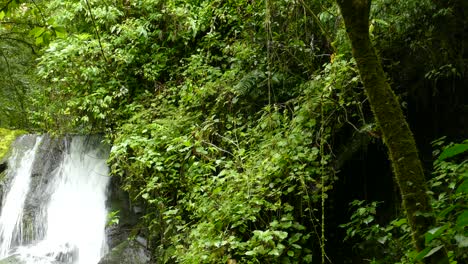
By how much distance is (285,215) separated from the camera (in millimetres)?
3406

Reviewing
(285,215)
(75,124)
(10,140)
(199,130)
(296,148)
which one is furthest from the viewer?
(10,140)

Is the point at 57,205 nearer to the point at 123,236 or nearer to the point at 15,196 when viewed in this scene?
the point at 15,196

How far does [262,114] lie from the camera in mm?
4625

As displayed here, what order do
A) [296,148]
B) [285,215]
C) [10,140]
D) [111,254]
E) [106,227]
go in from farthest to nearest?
[10,140], [106,227], [111,254], [296,148], [285,215]

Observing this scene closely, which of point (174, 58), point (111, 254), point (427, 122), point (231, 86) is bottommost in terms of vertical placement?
point (111, 254)

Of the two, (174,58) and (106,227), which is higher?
(174,58)

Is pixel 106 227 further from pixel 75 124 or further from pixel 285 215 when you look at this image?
pixel 285 215

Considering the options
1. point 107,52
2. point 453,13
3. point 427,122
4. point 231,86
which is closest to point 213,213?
point 231,86

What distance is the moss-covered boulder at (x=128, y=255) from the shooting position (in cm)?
520

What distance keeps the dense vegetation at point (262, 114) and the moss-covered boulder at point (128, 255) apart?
19cm

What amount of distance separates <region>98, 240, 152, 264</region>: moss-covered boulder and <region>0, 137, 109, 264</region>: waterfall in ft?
2.39

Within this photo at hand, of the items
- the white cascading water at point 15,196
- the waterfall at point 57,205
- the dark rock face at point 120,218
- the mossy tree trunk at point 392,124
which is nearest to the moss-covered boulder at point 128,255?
the dark rock face at point 120,218

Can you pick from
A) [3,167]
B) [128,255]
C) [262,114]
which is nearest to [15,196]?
[3,167]

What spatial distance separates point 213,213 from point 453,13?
2.69 metres
